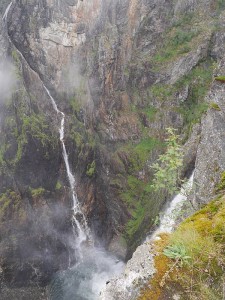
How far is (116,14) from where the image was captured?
23.8 m

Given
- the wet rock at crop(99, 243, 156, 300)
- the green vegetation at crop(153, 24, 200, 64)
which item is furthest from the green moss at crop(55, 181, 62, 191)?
the wet rock at crop(99, 243, 156, 300)

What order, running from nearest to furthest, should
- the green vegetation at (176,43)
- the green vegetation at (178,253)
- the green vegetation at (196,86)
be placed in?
the green vegetation at (178,253), the green vegetation at (196,86), the green vegetation at (176,43)

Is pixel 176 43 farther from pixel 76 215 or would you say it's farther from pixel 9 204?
pixel 9 204

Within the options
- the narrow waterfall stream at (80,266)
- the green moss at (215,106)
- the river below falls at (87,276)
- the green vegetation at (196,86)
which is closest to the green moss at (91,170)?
the narrow waterfall stream at (80,266)

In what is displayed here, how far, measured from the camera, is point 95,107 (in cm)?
2552

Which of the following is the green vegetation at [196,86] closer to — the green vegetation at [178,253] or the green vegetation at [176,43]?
the green vegetation at [176,43]

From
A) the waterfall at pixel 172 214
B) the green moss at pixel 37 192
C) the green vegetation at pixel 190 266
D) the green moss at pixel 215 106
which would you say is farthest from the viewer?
the green moss at pixel 37 192

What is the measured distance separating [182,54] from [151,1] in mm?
4977

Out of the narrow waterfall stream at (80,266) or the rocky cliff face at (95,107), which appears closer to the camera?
the narrow waterfall stream at (80,266)

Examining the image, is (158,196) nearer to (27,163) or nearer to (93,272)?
(93,272)

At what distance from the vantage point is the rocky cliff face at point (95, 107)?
69.7ft

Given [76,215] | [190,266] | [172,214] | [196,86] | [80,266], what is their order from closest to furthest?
1. [190,266]
2. [172,214]
3. [196,86]
4. [80,266]
5. [76,215]

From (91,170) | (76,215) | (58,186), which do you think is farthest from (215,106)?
(76,215)

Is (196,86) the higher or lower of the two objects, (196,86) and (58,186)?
the higher
